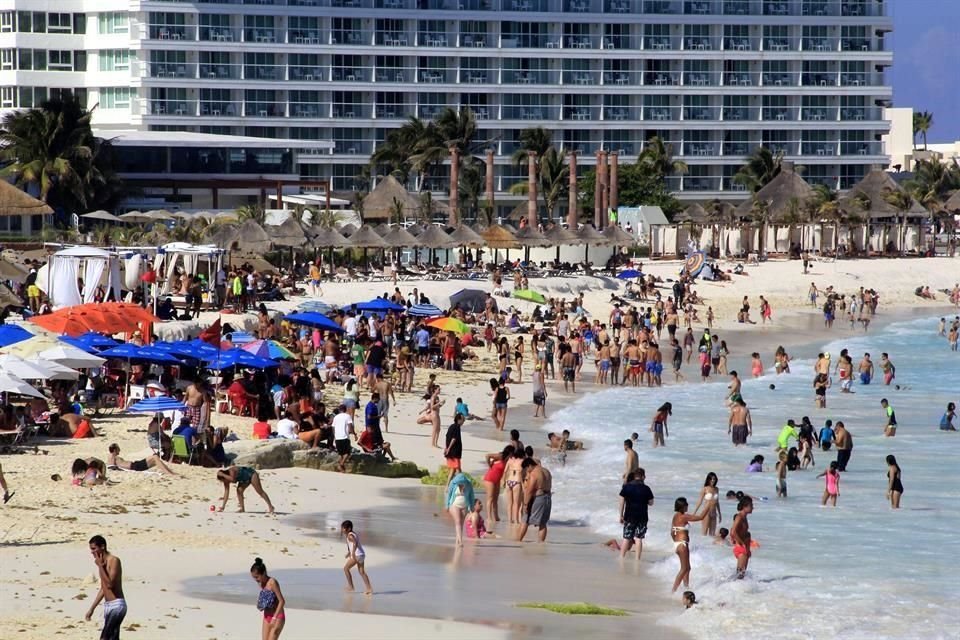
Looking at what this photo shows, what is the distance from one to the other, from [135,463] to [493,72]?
7572cm

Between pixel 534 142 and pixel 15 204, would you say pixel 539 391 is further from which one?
pixel 534 142

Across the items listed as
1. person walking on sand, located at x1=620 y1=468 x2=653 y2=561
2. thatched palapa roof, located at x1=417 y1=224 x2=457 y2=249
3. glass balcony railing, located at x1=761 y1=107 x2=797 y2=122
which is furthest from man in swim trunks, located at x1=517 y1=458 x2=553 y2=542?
glass balcony railing, located at x1=761 y1=107 x2=797 y2=122

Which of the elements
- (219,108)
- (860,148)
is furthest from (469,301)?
(860,148)

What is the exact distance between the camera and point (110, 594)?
1313 cm

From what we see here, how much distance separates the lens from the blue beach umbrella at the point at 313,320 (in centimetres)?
3438

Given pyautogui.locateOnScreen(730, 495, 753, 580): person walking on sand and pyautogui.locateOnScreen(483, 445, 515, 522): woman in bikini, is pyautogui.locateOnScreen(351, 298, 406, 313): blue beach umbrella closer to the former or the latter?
pyautogui.locateOnScreen(483, 445, 515, 522): woman in bikini

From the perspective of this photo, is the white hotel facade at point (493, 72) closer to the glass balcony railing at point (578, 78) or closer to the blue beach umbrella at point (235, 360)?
the glass balcony railing at point (578, 78)

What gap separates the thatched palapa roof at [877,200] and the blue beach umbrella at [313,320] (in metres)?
50.5

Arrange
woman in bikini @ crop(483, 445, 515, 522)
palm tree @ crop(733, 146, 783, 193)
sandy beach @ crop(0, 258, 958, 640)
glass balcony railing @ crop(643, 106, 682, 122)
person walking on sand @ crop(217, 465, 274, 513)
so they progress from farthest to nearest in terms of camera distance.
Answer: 1. glass balcony railing @ crop(643, 106, 682, 122)
2. palm tree @ crop(733, 146, 783, 193)
3. woman in bikini @ crop(483, 445, 515, 522)
4. person walking on sand @ crop(217, 465, 274, 513)
5. sandy beach @ crop(0, 258, 958, 640)

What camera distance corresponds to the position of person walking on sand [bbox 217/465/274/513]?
64.2 feet

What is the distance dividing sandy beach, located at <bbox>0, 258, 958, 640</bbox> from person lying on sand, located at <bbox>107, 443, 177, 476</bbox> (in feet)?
0.70

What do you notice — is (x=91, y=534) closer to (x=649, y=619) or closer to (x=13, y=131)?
(x=649, y=619)

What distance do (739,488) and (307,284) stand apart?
1103 inches

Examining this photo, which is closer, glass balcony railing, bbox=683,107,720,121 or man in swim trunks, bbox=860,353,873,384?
man in swim trunks, bbox=860,353,873,384
